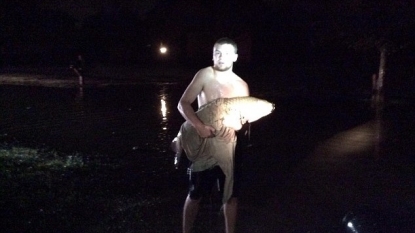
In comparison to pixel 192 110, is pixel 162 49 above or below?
above

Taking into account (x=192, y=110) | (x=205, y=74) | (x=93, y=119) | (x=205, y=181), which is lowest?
(x=93, y=119)

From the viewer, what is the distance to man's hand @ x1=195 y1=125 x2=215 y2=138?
12.9 ft

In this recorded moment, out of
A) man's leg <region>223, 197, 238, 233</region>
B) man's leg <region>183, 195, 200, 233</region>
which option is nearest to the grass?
man's leg <region>183, 195, 200, 233</region>

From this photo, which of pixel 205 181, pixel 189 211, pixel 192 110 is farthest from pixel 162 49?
pixel 192 110

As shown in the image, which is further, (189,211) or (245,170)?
(245,170)

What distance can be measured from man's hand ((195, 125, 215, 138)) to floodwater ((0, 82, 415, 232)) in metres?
0.48

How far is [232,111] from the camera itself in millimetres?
3973

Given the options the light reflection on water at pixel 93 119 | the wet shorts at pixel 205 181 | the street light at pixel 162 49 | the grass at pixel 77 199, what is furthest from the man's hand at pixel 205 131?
the street light at pixel 162 49

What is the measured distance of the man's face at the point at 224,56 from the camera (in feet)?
13.4

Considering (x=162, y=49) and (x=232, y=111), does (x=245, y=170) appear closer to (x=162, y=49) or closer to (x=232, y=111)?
(x=232, y=111)

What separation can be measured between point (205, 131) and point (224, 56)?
0.55m

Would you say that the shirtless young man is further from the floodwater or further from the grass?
the grass

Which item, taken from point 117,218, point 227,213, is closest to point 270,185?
point 117,218

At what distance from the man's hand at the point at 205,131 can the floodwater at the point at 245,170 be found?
0.48 m
